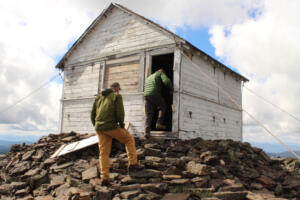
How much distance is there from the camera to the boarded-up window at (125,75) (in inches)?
413

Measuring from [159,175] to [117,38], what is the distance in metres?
7.37

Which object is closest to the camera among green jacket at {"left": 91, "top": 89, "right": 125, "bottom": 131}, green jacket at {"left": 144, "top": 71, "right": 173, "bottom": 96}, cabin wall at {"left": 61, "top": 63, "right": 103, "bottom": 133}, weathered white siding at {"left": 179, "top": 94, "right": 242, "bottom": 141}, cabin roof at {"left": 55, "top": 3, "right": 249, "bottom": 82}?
green jacket at {"left": 91, "top": 89, "right": 125, "bottom": 131}

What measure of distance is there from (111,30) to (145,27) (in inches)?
86.0

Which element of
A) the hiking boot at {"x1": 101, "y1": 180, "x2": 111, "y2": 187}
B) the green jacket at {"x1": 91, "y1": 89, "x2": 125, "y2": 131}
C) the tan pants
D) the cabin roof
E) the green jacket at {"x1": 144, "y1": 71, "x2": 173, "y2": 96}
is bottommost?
the hiking boot at {"x1": 101, "y1": 180, "x2": 111, "y2": 187}

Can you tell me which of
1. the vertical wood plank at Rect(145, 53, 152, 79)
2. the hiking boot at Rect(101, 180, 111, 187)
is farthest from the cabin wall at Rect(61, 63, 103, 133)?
the hiking boot at Rect(101, 180, 111, 187)

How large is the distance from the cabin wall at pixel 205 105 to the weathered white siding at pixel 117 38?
1.88m

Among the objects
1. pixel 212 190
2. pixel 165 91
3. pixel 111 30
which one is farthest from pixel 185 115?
pixel 111 30

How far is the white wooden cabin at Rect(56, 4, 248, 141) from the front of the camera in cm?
975

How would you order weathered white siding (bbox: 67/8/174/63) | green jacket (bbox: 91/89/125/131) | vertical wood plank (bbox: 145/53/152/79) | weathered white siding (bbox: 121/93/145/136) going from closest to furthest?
1. green jacket (bbox: 91/89/125/131)
2. weathered white siding (bbox: 121/93/145/136)
3. vertical wood plank (bbox: 145/53/152/79)
4. weathered white siding (bbox: 67/8/174/63)

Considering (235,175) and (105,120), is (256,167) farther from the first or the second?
(105,120)

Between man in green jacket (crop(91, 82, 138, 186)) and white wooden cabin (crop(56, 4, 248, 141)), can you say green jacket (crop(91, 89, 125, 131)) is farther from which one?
white wooden cabin (crop(56, 4, 248, 141))

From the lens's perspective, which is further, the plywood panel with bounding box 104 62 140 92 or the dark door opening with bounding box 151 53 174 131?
the dark door opening with bounding box 151 53 174 131

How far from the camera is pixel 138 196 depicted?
5.70 metres

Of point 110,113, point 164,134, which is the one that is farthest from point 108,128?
point 164,134
